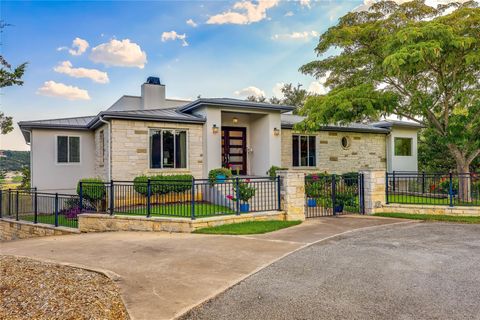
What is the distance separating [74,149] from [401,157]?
18955 millimetres

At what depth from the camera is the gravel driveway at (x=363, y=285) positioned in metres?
3.34

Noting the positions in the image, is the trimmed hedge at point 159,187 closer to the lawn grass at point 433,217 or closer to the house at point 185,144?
the house at point 185,144

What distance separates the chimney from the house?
3.64 m

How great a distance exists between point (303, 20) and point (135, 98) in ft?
38.1

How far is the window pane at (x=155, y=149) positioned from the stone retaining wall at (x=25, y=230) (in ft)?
13.5

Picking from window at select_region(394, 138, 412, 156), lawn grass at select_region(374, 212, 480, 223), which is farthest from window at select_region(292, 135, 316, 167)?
window at select_region(394, 138, 412, 156)

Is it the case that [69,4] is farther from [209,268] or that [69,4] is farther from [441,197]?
[441,197]

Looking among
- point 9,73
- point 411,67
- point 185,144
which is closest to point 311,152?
point 411,67

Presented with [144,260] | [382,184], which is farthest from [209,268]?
[382,184]

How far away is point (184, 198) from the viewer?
10.4m

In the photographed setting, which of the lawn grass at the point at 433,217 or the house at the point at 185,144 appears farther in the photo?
the house at the point at 185,144

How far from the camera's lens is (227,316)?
10.7 ft

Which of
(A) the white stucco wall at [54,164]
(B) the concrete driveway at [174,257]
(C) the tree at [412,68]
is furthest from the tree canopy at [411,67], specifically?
(A) the white stucco wall at [54,164]

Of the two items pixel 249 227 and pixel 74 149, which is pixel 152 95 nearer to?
pixel 74 149
